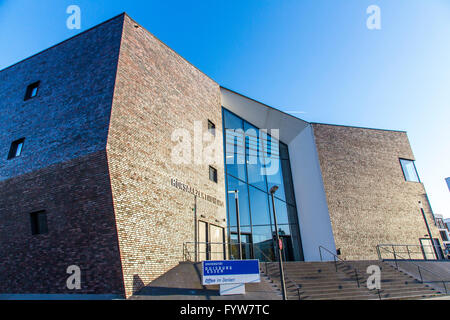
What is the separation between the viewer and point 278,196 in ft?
70.4

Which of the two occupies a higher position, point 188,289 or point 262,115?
point 262,115

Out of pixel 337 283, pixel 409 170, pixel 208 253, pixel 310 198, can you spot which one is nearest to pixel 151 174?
pixel 208 253

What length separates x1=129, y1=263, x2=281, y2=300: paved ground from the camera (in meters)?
9.40

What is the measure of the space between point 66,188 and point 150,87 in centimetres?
617

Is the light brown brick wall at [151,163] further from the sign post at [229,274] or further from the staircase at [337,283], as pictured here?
the staircase at [337,283]

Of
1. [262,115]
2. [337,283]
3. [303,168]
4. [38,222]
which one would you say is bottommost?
[337,283]

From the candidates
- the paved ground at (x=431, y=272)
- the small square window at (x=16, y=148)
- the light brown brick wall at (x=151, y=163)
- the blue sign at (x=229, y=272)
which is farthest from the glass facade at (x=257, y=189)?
the small square window at (x=16, y=148)

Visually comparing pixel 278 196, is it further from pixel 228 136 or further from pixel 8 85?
pixel 8 85

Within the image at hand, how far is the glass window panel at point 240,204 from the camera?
1770cm

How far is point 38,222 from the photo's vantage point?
36.4ft

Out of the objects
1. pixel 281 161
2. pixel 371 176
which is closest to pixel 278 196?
pixel 281 161

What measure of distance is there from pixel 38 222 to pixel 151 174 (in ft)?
16.2

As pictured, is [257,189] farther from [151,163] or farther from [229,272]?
[229,272]
